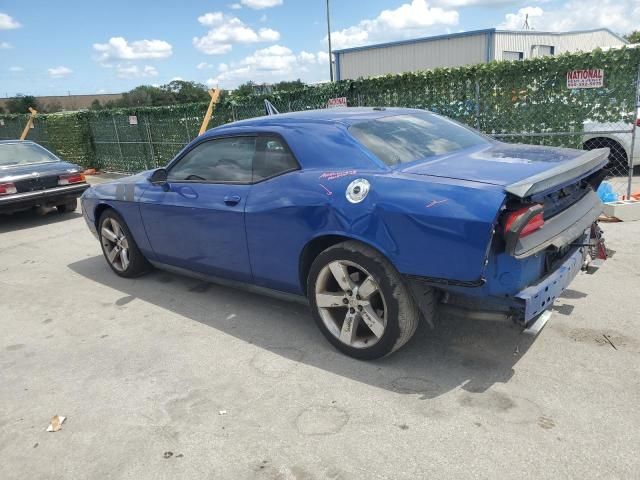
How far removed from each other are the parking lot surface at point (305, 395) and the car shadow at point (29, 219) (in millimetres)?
5011

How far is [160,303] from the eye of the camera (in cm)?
473

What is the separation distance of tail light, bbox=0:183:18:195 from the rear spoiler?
839 centimetres

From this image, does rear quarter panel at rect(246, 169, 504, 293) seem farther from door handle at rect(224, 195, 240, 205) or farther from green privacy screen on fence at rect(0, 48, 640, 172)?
green privacy screen on fence at rect(0, 48, 640, 172)

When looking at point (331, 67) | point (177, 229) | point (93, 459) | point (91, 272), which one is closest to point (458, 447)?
point (93, 459)

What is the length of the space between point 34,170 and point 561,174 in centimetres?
872

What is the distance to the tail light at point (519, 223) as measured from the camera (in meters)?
2.59

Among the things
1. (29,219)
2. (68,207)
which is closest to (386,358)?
(68,207)

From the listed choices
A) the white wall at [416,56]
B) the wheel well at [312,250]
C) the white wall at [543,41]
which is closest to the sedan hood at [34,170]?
the wheel well at [312,250]

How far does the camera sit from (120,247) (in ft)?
17.8

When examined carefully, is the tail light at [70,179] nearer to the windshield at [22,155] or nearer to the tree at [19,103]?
the windshield at [22,155]

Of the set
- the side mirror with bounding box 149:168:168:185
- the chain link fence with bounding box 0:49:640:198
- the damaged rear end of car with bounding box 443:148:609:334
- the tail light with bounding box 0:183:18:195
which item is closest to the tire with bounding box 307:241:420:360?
the damaged rear end of car with bounding box 443:148:609:334

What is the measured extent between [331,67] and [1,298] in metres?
27.4

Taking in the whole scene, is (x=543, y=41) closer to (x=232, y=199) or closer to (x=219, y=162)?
(x=219, y=162)

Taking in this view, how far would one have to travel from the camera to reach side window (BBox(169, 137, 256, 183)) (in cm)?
396
